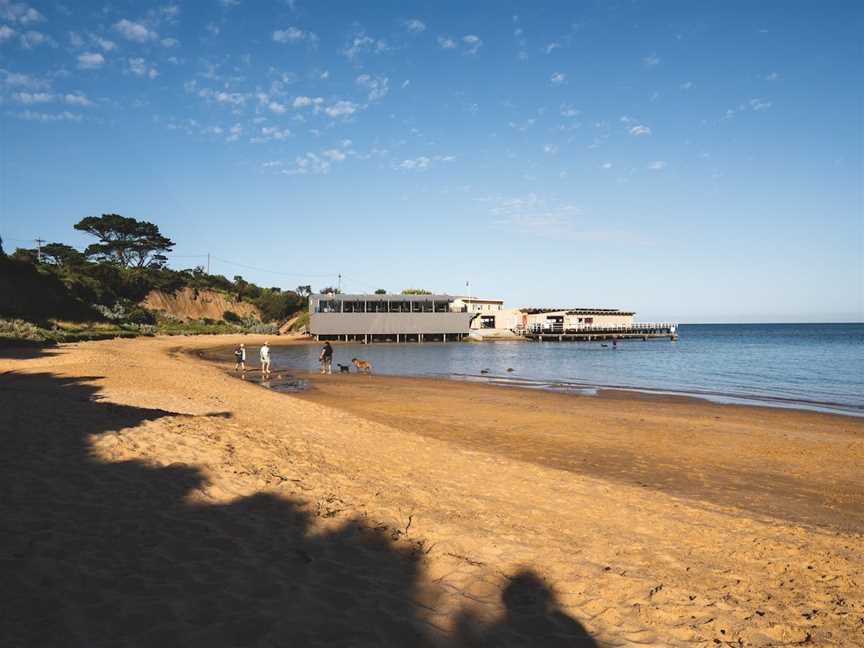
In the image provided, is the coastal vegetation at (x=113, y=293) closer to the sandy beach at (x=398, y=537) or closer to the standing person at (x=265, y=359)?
the standing person at (x=265, y=359)

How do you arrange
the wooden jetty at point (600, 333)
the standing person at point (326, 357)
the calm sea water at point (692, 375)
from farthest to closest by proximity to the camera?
the wooden jetty at point (600, 333)
the standing person at point (326, 357)
the calm sea water at point (692, 375)

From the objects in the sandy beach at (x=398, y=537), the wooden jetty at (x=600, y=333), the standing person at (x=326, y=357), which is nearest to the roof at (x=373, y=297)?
the wooden jetty at (x=600, y=333)

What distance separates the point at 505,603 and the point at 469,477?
4.07 m

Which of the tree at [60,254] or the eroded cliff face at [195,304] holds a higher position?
the tree at [60,254]

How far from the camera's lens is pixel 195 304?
82250mm

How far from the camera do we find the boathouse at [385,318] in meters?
66.2

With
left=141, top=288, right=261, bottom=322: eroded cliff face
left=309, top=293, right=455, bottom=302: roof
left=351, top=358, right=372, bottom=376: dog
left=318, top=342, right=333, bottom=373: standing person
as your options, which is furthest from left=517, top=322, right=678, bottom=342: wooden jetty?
left=318, top=342, right=333, bottom=373: standing person

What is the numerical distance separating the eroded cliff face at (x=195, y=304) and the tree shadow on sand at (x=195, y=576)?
78059 millimetres

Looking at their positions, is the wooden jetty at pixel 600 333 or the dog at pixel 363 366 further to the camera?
the wooden jetty at pixel 600 333

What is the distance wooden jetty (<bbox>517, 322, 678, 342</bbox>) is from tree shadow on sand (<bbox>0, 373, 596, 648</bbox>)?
241ft

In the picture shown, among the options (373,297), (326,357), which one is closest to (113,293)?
(373,297)

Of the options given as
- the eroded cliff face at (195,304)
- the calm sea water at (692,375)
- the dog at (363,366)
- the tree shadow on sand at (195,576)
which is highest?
the eroded cliff face at (195,304)

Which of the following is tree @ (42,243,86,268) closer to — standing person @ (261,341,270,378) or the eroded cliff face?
the eroded cliff face

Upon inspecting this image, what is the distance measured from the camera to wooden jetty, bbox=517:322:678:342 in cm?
7781
